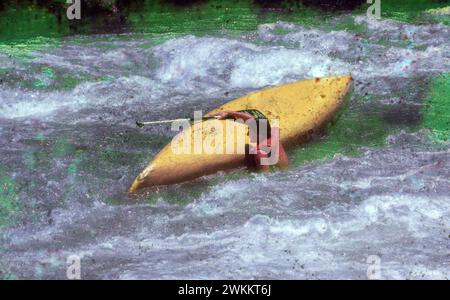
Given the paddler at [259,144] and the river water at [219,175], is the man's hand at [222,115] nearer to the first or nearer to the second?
the paddler at [259,144]

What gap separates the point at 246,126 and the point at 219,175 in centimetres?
43

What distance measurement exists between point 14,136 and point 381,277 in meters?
3.28

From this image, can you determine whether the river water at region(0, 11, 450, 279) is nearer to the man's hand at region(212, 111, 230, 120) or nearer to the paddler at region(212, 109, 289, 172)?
the paddler at region(212, 109, 289, 172)

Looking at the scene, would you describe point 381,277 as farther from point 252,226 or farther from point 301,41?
point 301,41

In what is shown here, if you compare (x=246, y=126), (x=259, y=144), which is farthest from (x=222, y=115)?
(x=259, y=144)

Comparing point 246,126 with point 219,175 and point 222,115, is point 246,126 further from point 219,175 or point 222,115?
point 219,175

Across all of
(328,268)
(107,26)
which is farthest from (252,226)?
(107,26)

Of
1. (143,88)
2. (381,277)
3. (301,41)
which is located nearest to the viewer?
(381,277)

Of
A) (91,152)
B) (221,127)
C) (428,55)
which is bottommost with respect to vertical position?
(91,152)

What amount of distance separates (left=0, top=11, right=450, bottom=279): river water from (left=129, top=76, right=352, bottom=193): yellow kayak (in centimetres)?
11

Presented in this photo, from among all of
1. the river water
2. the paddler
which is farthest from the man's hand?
the river water

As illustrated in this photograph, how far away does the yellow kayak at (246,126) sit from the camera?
4.74 meters

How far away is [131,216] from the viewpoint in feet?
15.2

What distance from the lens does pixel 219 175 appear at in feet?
16.1
